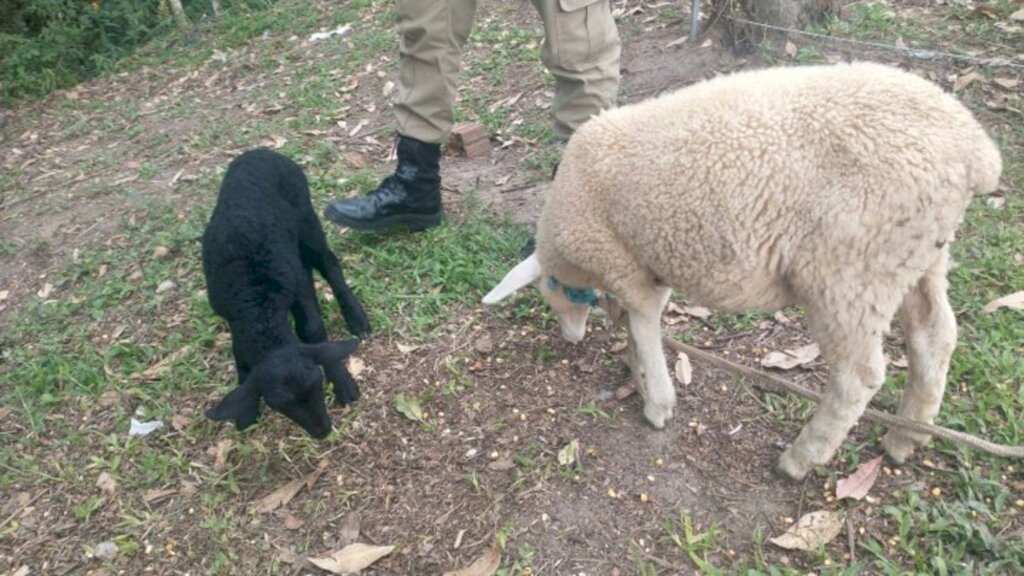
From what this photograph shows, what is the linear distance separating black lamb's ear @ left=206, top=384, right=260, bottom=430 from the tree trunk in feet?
14.0

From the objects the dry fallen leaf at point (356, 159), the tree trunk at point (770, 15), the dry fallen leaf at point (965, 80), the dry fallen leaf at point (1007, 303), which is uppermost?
the tree trunk at point (770, 15)

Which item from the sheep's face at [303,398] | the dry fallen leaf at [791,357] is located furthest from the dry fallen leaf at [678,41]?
the sheep's face at [303,398]

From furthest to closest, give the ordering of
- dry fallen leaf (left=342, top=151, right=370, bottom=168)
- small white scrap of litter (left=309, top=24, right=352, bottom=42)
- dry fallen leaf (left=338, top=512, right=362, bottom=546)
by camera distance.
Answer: small white scrap of litter (left=309, top=24, right=352, bottom=42), dry fallen leaf (left=342, top=151, right=370, bottom=168), dry fallen leaf (left=338, top=512, right=362, bottom=546)

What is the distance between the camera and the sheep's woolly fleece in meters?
2.19

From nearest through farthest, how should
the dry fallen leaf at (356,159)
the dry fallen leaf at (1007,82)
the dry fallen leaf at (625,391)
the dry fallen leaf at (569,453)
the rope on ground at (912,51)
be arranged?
the dry fallen leaf at (569,453)
the dry fallen leaf at (625,391)
the dry fallen leaf at (1007,82)
the rope on ground at (912,51)
the dry fallen leaf at (356,159)

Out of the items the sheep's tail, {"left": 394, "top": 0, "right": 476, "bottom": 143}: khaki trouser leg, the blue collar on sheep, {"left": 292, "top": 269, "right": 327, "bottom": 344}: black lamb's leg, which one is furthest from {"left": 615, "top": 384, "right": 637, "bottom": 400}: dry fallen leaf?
{"left": 394, "top": 0, "right": 476, "bottom": 143}: khaki trouser leg

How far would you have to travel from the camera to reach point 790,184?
2.30 m

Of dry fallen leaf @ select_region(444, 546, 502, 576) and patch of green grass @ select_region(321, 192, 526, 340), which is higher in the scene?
patch of green grass @ select_region(321, 192, 526, 340)

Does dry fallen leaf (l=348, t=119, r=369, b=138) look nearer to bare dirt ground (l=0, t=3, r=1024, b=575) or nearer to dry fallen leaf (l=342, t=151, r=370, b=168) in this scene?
dry fallen leaf (l=342, t=151, r=370, b=168)

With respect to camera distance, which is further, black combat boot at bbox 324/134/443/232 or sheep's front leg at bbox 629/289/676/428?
black combat boot at bbox 324/134/443/232

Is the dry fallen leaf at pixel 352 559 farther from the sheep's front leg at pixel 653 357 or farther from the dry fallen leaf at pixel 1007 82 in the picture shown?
the dry fallen leaf at pixel 1007 82

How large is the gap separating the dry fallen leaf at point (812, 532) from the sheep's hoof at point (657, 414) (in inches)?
25.6

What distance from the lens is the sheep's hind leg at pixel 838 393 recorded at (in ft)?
8.00

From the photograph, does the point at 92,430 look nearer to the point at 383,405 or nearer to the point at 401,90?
the point at 383,405
